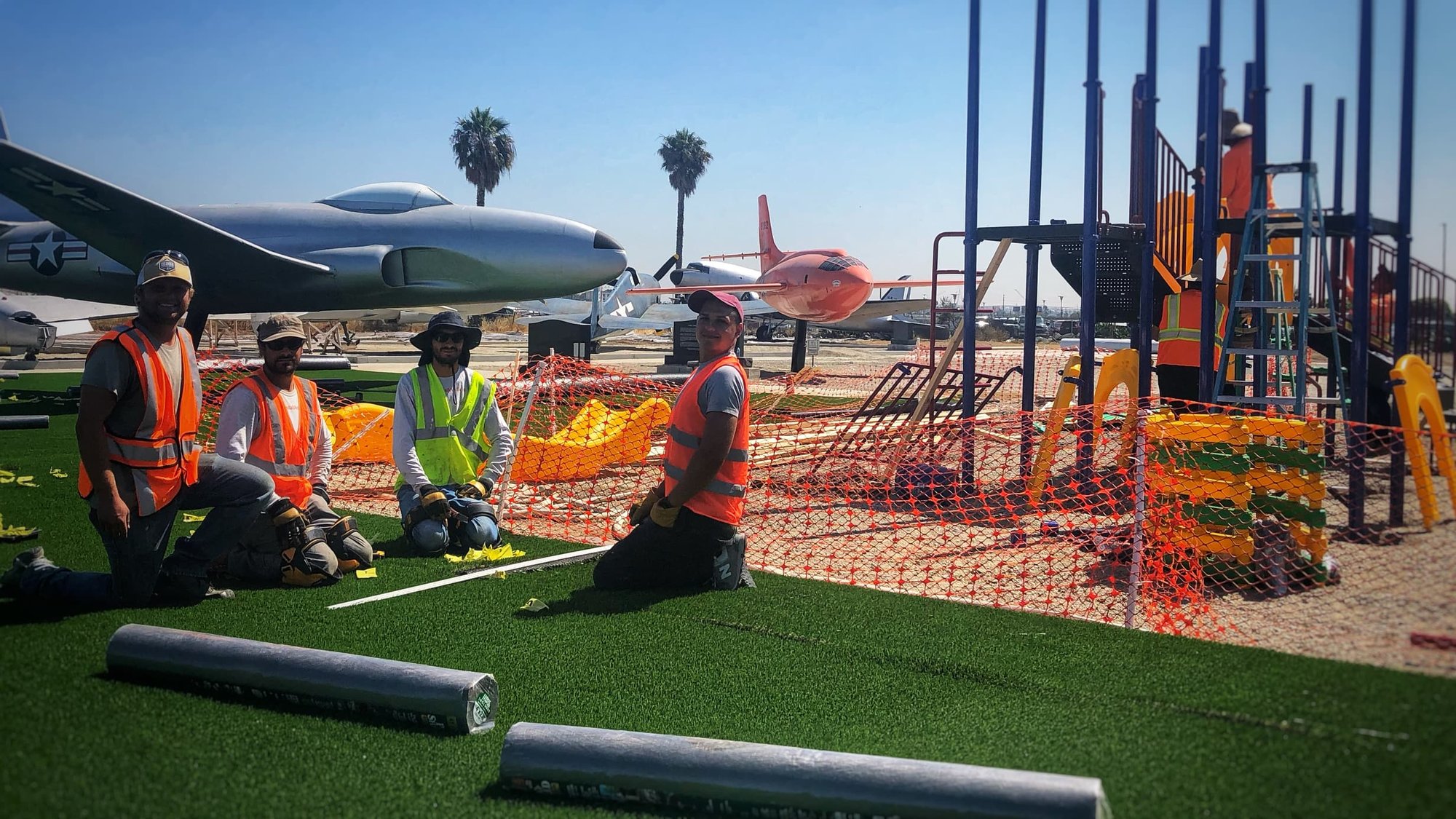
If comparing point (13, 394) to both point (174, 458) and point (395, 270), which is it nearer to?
point (395, 270)

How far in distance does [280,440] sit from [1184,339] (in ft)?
24.1

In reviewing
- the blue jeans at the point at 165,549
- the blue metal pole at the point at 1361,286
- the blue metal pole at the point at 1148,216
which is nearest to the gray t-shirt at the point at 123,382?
the blue jeans at the point at 165,549

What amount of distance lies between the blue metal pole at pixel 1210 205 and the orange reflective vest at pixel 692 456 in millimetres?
3642

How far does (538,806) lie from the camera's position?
2865 mm

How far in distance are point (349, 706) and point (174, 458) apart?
166 cm

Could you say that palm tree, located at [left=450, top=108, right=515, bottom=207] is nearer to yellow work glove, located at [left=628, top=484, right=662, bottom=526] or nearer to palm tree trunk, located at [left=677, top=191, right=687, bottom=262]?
palm tree trunk, located at [left=677, top=191, right=687, bottom=262]

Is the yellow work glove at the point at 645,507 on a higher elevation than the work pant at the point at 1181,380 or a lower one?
lower

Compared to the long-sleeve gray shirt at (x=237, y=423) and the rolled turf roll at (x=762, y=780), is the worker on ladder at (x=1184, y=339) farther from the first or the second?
the long-sleeve gray shirt at (x=237, y=423)

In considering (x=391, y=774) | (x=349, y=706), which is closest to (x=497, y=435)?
(x=349, y=706)

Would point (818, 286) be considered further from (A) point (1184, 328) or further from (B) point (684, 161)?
(B) point (684, 161)

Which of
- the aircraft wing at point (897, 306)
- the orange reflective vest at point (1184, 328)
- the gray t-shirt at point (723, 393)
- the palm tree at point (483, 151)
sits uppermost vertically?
the palm tree at point (483, 151)

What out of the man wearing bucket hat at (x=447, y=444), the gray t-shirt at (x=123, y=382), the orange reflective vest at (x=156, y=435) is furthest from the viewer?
the man wearing bucket hat at (x=447, y=444)

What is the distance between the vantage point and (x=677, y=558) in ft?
16.9

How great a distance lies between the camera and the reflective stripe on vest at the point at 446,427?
6418 millimetres
